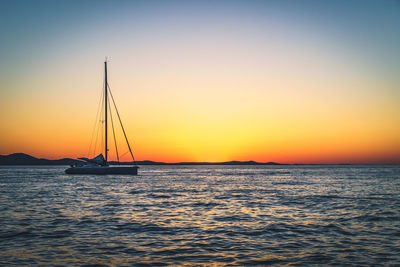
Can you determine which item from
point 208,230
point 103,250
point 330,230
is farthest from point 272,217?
point 103,250

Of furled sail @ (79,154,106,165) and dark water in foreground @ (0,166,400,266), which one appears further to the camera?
furled sail @ (79,154,106,165)

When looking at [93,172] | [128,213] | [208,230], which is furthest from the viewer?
[93,172]

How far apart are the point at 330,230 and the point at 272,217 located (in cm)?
447

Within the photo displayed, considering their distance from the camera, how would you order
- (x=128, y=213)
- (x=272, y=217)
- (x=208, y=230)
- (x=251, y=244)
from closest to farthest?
1. (x=251, y=244)
2. (x=208, y=230)
3. (x=272, y=217)
4. (x=128, y=213)

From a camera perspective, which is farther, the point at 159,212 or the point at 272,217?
the point at 159,212

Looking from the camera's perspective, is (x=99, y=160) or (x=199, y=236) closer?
(x=199, y=236)

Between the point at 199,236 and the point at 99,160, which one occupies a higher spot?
the point at 99,160

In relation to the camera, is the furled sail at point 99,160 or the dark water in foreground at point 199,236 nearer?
the dark water in foreground at point 199,236

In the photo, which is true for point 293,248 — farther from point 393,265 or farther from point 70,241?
point 70,241

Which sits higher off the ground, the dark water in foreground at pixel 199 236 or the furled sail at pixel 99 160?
the furled sail at pixel 99 160

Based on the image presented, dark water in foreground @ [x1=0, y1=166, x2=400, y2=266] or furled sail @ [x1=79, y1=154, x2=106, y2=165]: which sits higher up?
furled sail @ [x1=79, y1=154, x2=106, y2=165]

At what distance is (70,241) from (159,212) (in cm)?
906

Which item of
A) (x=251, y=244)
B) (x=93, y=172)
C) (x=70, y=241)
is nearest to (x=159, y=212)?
(x=70, y=241)

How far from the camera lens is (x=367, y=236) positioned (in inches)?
594
